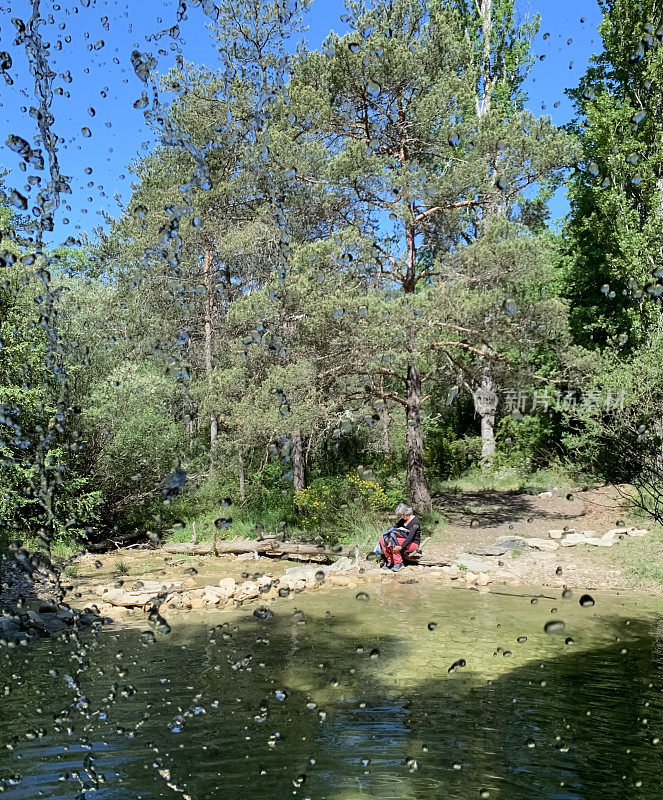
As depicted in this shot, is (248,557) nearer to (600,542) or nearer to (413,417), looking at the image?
(413,417)

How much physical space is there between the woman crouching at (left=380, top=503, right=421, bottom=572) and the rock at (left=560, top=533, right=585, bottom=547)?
378 cm

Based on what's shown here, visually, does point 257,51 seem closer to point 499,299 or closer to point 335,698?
point 499,299

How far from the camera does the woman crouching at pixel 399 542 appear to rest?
13461mm

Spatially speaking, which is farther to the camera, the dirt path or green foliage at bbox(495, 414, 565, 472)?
green foliage at bbox(495, 414, 565, 472)

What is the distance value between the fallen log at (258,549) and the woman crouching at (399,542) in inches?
44.1

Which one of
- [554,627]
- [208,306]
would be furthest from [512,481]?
[554,627]

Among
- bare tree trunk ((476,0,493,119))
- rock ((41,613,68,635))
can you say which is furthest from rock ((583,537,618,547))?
bare tree trunk ((476,0,493,119))

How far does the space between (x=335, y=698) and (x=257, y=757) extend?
1.50m

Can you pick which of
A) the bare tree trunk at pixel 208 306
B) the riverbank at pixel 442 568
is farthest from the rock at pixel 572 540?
the bare tree trunk at pixel 208 306

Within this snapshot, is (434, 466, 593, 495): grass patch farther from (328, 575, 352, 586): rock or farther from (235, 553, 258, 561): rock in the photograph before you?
(328, 575, 352, 586): rock

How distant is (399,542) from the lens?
44.5 feet

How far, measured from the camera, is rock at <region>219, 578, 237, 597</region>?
11641 mm

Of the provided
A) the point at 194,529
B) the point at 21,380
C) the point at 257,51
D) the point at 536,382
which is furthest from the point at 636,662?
the point at 257,51

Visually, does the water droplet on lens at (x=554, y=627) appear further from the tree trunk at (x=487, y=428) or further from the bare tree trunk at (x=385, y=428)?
the tree trunk at (x=487, y=428)
